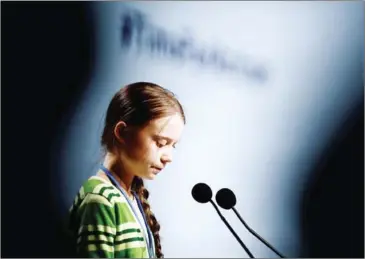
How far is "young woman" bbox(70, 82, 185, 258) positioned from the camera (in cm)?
206

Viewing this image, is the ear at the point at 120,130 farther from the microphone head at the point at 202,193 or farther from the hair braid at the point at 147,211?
the microphone head at the point at 202,193

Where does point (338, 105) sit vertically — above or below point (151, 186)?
above

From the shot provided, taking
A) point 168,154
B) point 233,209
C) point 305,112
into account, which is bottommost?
point 233,209

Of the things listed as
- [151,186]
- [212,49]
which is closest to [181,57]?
[212,49]

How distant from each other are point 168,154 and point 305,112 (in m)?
0.50

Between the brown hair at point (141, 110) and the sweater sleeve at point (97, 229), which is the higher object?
the brown hair at point (141, 110)

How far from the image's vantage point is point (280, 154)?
221 centimetres

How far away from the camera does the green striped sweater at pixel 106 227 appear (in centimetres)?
204

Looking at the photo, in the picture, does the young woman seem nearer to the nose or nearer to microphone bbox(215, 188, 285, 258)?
the nose

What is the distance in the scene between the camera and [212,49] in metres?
2.21

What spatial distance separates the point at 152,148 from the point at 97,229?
323 mm

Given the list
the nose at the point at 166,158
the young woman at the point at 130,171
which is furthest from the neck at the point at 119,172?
the nose at the point at 166,158

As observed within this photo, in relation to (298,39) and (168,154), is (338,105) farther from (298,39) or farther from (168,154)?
(168,154)

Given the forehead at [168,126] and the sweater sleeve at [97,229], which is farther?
the forehead at [168,126]
